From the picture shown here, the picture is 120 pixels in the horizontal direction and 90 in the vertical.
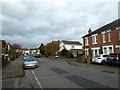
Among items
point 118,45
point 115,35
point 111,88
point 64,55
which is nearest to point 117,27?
point 115,35

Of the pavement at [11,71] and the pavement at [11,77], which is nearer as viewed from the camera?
the pavement at [11,77]

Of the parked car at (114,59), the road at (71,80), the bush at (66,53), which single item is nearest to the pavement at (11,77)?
the road at (71,80)

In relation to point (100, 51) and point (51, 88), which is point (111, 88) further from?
point (100, 51)

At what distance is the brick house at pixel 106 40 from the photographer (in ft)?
71.0

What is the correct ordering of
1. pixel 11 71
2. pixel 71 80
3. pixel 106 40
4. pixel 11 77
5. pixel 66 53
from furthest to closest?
1. pixel 66 53
2. pixel 106 40
3. pixel 11 71
4. pixel 11 77
5. pixel 71 80

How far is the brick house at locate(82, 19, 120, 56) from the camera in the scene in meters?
Answer: 21.6

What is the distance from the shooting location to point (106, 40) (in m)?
24.0

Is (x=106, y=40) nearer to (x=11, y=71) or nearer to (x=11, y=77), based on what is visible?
(x=11, y=71)

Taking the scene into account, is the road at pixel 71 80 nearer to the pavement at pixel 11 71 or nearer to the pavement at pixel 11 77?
the pavement at pixel 11 77

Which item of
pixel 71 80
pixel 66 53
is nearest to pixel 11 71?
pixel 71 80

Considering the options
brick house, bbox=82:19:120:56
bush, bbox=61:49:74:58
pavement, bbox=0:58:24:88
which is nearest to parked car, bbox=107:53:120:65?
brick house, bbox=82:19:120:56

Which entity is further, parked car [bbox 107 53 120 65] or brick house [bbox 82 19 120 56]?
brick house [bbox 82 19 120 56]

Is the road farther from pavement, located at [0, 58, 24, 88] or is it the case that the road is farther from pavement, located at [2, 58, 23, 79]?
pavement, located at [2, 58, 23, 79]

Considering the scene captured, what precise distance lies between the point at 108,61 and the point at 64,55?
108 ft
